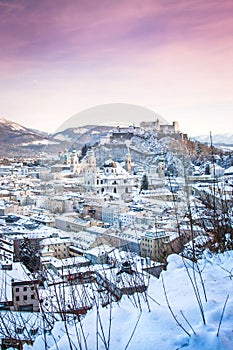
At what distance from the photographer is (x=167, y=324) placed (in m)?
0.62

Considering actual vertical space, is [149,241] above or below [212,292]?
below

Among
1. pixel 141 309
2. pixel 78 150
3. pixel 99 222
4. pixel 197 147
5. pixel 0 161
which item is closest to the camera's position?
pixel 141 309

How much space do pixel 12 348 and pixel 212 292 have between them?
442mm

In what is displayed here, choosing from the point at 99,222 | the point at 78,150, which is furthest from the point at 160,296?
the point at 78,150

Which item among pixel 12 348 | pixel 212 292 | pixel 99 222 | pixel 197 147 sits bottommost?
pixel 99 222

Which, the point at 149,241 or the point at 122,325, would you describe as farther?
the point at 149,241

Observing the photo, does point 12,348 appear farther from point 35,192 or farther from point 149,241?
point 35,192

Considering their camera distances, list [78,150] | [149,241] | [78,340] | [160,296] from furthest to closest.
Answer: [78,150]
[149,241]
[160,296]
[78,340]

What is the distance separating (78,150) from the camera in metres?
15.2

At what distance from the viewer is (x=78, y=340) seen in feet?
2.03

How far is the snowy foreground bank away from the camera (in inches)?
22.5

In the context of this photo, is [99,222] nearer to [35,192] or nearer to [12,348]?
[35,192]

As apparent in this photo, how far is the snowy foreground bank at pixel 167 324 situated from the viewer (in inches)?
22.5

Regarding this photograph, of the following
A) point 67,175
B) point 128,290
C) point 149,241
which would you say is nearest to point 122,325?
point 128,290
